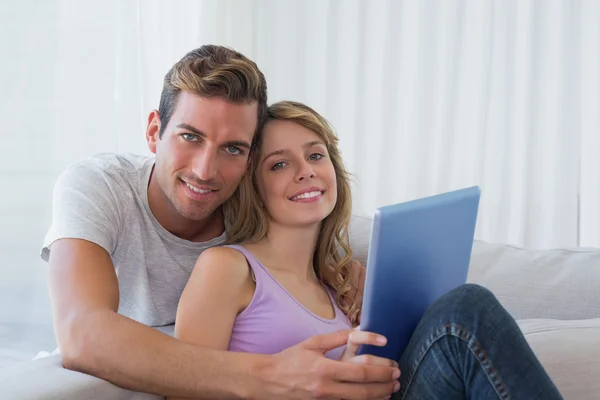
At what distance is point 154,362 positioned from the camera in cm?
133

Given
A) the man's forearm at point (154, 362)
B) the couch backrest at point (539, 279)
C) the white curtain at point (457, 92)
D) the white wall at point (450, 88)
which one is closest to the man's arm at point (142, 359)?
the man's forearm at point (154, 362)

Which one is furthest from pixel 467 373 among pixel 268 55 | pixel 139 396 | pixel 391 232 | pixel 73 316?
pixel 268 55

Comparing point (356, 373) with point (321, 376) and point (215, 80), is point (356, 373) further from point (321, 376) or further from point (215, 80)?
point (215, 80)

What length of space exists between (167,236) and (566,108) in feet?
6.78

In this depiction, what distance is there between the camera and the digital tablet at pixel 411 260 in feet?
4.12

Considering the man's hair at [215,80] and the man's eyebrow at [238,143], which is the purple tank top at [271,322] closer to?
the man's eyebrow at [238,143]

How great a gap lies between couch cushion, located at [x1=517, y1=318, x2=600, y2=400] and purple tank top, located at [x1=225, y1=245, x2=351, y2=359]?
40cm

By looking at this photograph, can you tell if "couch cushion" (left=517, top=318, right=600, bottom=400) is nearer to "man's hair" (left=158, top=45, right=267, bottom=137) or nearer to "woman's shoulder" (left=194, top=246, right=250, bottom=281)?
"woman's shoulder" (left=194, top=246, right=250, bottom=281)

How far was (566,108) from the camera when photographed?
325cm

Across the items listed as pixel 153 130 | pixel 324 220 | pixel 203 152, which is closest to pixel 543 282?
pixel 324 220

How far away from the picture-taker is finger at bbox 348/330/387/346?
1.32 meters

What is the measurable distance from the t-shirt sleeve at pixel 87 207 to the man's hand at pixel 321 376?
0.48m

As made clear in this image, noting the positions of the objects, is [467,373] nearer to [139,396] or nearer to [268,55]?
[139,396]

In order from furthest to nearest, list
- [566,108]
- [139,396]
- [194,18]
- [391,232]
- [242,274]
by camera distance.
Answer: [566,108]
[194,18]
[242,274]
[139,396]
[391,232]
